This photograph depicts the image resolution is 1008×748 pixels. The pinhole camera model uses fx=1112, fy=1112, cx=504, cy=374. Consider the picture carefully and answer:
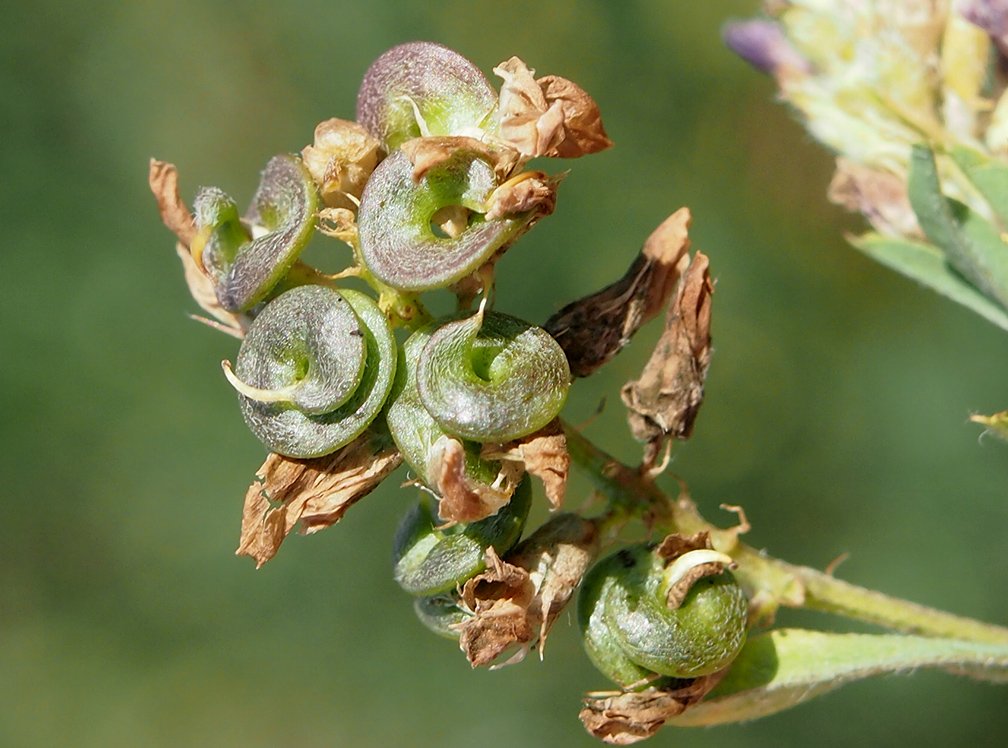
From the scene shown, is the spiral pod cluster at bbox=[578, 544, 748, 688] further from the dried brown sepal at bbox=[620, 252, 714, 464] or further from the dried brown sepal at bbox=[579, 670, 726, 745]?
the dried brown sepal at bbox=[620, 252, 714, 464]

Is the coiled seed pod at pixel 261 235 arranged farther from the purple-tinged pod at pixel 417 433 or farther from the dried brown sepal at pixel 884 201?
the dried brown sepal at pixel 884 201

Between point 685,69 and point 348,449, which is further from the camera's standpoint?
point 685,69

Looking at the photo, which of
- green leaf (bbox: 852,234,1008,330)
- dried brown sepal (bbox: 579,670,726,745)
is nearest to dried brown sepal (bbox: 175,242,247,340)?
dried brown sepal (bbox: 579,670,726,745)

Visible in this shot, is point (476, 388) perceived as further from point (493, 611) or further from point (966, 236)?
point (966, 236)

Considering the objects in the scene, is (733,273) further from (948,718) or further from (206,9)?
(206,9)

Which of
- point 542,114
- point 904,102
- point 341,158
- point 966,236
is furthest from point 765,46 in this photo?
point 341,158

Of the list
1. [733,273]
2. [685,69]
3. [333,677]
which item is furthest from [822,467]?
[333,677]
